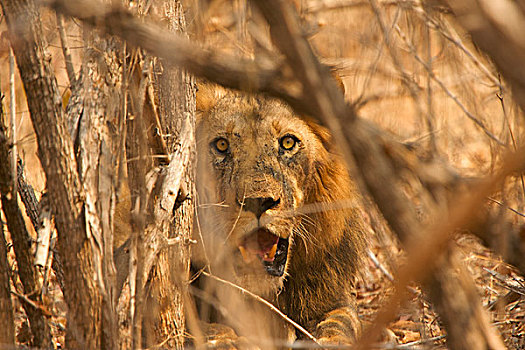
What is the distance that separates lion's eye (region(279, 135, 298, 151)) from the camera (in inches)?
163

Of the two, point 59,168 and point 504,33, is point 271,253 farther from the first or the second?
point 504,33

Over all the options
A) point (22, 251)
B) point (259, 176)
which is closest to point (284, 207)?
point (259, 176)

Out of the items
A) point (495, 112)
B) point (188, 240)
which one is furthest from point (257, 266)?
point (495, 112)

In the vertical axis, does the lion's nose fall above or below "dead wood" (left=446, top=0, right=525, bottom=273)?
below

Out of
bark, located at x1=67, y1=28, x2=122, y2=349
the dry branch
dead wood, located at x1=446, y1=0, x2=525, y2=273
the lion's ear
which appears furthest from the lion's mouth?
dead wood, located at x1=446, y1=0, x2=525, y2=273

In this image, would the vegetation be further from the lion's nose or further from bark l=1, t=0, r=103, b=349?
the lion's nose

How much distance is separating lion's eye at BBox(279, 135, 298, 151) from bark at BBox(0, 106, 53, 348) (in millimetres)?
1822

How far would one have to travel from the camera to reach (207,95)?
4387 millimetres

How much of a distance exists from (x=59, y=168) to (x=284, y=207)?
163 centimetres

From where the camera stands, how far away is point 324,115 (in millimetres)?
1652

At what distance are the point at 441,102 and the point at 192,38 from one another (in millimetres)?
4328

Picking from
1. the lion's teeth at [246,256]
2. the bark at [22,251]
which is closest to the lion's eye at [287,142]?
the lion's teeth at [246,256]

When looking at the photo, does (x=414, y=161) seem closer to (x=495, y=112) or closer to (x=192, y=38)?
(x=192, y=38)

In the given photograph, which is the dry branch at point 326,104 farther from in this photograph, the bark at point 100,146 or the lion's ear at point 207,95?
the lion's ear at point 207,95
